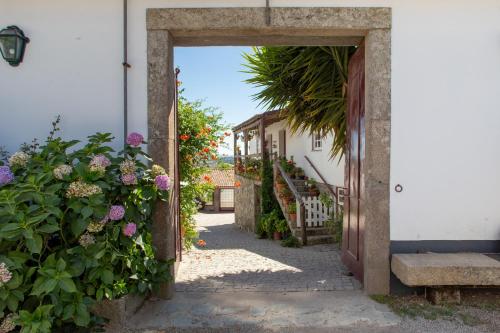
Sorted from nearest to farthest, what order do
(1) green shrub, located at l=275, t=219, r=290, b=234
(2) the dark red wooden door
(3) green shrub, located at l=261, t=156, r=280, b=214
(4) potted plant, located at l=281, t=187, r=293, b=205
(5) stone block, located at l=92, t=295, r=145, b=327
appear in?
(5) stone block, located at l=92, t=295, r=145, b=327 < (2) the dark red wooden door < (4) potted plant, located at l=281, t=187, r=293, b=205 < (1) green shrub, located at l=275, t=219, r=290, b=234 < (3) green shrub, located at l=261, t=156, r=280, b=214

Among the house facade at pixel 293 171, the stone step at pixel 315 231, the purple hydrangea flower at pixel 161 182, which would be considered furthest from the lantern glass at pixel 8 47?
the stone step at pixel 315 231

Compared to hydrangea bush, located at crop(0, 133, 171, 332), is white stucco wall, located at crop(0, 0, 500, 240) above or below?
above

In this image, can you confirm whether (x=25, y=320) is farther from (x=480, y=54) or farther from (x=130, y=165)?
(x=480, y=54)

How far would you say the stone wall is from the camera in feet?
44.7

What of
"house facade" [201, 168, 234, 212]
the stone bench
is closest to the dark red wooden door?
the stone bench

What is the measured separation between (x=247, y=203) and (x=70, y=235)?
1204 cm

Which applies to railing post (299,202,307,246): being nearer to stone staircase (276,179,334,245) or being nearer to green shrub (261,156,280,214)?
stone staircase (276,179,334,245)

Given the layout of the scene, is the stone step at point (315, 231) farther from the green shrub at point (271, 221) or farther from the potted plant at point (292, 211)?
the green shrub at point (271, 221)

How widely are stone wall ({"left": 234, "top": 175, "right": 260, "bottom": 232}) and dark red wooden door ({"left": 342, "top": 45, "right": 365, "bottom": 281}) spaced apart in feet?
27.6

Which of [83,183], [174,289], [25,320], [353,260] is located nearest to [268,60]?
[353,260]

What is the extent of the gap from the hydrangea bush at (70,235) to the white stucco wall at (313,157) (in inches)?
213

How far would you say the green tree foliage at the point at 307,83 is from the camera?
18.9 ft

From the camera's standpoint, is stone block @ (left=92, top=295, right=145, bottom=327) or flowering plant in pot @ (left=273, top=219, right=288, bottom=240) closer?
stone block @ (left=92, top=295, right=145, bottom=327)

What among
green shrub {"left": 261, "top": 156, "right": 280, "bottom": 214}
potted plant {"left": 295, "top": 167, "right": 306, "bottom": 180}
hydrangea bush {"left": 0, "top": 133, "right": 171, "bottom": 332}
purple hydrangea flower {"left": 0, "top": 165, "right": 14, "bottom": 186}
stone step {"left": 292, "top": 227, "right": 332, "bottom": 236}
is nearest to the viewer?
hydrangea bush {"left": 0, "top": 133, "right": 171, "bottom": 332}
